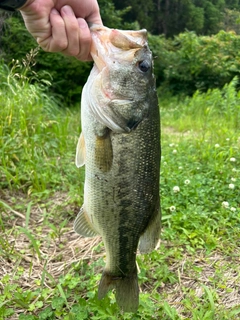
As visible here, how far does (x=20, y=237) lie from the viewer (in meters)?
3.04

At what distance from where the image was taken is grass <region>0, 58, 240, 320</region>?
228 cm

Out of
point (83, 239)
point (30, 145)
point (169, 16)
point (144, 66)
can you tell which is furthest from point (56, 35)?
point (169, 16)

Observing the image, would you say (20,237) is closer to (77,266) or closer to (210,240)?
(77,266)

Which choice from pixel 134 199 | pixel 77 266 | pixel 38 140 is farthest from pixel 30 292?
pixel 38 140

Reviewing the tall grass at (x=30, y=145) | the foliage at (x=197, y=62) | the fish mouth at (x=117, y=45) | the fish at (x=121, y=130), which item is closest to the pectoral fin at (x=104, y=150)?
the fish at (x=121, y=130)

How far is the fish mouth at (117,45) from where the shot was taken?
5.49 feet

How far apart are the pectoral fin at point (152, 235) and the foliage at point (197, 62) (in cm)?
1194

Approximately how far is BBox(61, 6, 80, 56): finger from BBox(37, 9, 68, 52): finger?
2 centimetres

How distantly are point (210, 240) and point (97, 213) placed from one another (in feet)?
4.39

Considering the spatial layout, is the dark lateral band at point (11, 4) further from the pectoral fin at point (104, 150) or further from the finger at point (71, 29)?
the pectoral fin at point (104, 150)

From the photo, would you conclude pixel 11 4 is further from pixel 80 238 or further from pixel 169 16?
pixel 169 16

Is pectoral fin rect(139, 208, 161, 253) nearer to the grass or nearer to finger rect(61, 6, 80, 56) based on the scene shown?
the grass

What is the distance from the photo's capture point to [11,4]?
167 centimetres

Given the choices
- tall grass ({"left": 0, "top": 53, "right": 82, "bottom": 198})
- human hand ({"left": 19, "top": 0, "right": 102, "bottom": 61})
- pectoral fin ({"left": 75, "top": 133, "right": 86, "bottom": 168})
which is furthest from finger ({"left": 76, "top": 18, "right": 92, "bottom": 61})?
tall grass ({"left": 0, "top": 53, "right": 82, "bottom": 198})
